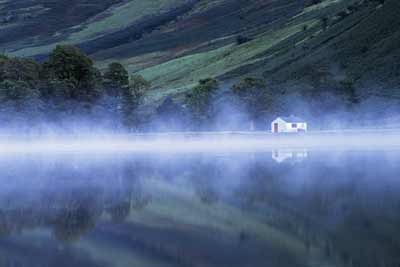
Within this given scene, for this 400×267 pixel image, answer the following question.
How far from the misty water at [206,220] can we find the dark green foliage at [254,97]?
73320 mm

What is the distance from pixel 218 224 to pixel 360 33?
129 m

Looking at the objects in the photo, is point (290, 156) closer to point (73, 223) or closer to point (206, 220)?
point (206, 220)

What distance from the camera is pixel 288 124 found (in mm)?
102938

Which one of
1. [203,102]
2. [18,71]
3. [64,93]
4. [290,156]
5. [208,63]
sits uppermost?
[208,63]

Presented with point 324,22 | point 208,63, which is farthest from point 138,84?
point 208,63

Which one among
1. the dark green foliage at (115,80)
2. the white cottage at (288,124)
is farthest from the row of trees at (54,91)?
the white cottage at (288,124)

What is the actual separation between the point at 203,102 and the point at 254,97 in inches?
261

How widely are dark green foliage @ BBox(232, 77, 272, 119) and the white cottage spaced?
95.8 inches

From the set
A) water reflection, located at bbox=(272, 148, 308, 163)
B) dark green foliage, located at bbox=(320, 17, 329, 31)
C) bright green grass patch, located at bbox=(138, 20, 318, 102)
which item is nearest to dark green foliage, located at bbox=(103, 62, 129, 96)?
water reflection, located at bbox=(272, 148, 308, 163)

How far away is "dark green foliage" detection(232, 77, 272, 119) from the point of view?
343 ft

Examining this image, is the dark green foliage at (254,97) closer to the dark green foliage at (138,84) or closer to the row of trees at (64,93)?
the dark green foliage at (138,84)

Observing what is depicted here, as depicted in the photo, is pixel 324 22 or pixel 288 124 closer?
pixel 288 124

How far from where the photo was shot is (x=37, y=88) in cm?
7562

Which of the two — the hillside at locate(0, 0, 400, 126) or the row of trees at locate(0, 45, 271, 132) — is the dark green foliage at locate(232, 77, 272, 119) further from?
the row of trees at locate(0, 45, 271, 132)
